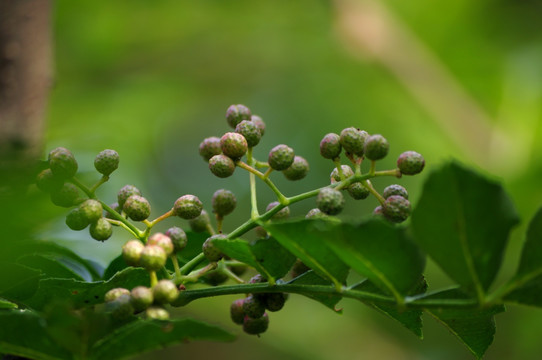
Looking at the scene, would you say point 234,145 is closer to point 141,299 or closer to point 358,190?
point 358,190

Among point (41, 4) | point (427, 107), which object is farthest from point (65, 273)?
point (427, 107)

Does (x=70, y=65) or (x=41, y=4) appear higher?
(x=70, y=65)

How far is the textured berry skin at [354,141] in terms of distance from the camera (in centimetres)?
151

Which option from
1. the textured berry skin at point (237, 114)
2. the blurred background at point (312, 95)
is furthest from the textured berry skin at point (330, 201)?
the blurred background at point (312, 95)

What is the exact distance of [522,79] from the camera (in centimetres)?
540

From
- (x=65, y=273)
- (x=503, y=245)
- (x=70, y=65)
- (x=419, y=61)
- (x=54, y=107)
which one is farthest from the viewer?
(x=419, y=61)

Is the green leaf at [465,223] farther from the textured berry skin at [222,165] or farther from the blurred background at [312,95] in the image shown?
the blurred background at [312,95]

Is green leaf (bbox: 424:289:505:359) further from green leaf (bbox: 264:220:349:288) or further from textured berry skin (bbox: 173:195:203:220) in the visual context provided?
textured berry skin (bbox: 173:195:203:220)

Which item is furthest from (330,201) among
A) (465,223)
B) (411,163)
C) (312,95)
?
(312,95)

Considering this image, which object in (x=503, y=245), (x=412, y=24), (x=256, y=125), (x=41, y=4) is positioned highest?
(x=412, y=24)

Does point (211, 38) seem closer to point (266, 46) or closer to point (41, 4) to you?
point (266, 46)

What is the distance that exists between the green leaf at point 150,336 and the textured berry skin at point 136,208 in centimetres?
42

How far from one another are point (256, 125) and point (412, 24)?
17.4 ft

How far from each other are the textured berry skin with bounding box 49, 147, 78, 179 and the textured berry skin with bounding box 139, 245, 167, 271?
0.24 m
